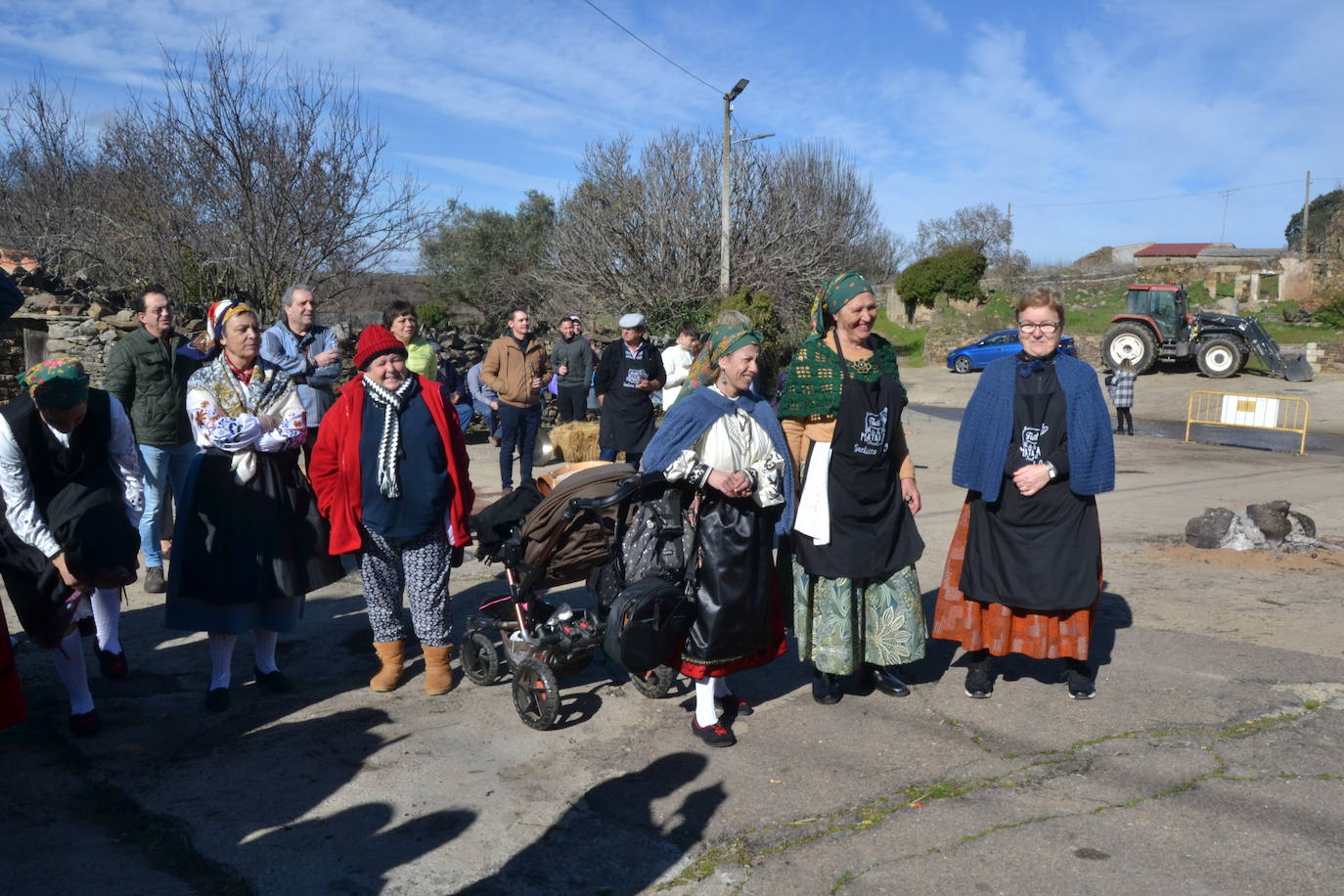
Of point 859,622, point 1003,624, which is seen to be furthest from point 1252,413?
point 859,622

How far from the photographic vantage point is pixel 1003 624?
466 cm

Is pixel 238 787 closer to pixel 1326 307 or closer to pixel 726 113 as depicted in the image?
pixel 726 113

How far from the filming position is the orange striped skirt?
4.57m

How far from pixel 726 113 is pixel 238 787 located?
21510 millimetres

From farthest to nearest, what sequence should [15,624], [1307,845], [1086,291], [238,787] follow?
[1086,291] < [15,624] < [238,787] < [1307,845]

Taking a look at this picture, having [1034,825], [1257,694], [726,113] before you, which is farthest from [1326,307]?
[1034,825]

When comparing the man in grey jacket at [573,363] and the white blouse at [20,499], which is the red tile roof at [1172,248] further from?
the white blouse at [20,499]

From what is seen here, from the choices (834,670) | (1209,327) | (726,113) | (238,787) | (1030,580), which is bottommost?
(238,787)

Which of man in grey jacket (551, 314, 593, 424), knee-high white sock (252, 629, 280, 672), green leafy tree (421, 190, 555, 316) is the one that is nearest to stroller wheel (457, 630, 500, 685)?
knee-high white sock (252, 629, 280, 672)

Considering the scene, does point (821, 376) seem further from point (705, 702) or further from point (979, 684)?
point (979, 684)

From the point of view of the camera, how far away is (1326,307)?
2945 centimetres

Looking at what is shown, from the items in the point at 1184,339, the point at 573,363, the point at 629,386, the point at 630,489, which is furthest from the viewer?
the point at 1184,339

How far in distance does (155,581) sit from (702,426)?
14.1ft

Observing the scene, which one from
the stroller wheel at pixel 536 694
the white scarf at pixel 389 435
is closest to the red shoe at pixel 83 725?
the white scarf at pixel 389 435
